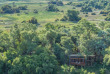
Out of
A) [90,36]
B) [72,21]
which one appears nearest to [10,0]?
[72,21]

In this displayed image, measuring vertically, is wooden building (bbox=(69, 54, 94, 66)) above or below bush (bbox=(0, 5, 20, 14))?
below

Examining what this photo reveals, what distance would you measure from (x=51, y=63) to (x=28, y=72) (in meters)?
3.47

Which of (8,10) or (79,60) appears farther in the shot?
(8,10)

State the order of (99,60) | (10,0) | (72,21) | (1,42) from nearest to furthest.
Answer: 1. (1,42)
2. (99,60)
3. (72,21)
4. (10,0)

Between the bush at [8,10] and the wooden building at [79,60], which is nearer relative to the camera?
the wooden building at [79,60]

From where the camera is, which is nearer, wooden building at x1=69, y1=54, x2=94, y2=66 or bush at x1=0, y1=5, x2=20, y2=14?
wooden building at x1=69, y1=54, x2=94, y2=66

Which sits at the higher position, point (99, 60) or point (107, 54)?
point (107, 54)

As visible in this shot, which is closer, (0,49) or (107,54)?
(107,54)

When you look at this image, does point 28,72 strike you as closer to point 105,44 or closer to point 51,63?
point 51,63

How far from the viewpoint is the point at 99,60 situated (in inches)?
1023

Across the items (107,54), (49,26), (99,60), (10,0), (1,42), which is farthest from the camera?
(10,0)

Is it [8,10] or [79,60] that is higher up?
[8,10]

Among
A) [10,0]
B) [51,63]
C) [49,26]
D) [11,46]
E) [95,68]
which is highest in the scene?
[10,0]

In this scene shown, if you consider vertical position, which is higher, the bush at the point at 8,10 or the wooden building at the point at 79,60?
the bush at the point at 8,10
